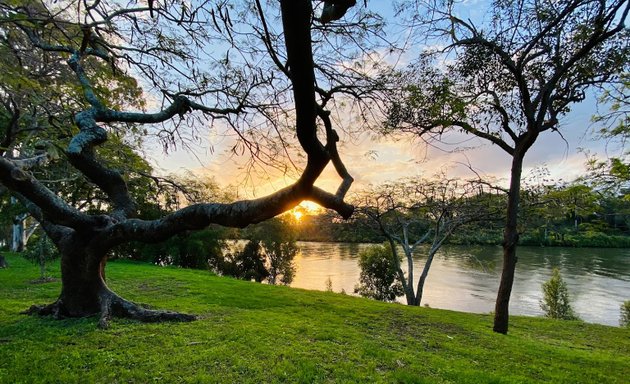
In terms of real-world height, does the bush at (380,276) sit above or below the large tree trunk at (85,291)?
below

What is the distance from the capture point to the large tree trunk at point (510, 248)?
7.60m

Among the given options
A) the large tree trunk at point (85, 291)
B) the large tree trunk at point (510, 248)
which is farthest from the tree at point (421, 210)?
the large tree trunk at point (85, 291)

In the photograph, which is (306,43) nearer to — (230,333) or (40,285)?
(230,333)

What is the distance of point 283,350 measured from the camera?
4.61 metres

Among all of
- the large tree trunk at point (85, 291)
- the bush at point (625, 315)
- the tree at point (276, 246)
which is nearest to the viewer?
the large tree trunk at point (85, 291)

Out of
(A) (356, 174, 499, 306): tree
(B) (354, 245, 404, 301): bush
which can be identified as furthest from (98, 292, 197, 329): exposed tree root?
(B) (354, 245, 404, 301): bush

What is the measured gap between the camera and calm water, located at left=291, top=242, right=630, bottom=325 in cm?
1697

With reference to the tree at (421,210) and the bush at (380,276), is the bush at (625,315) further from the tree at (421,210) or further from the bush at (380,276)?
the bush at (380,276)

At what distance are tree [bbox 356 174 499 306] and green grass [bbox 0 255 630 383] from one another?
12.1ft

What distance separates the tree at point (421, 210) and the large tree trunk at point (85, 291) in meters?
6.47

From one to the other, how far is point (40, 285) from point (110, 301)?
6221mm

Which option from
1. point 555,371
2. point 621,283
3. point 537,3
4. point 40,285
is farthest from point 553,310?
point 40,285

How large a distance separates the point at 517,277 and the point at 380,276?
419 inches

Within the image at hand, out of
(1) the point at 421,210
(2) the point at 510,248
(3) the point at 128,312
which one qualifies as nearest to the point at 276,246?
(1) the point at 421,210
